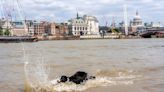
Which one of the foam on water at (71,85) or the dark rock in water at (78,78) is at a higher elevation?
the dark rock in water at (78,78)

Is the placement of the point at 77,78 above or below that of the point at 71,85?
above

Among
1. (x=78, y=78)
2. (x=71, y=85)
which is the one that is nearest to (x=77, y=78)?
(x=78, y=78)

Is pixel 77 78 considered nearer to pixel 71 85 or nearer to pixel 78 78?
pixel 78 78

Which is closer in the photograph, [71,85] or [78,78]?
[71,85]

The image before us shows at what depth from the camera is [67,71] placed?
27.8 metres

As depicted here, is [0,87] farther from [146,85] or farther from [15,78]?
[146,85]

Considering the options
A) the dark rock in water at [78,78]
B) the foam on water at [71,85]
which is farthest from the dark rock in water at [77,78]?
the foam on water at [71,85]

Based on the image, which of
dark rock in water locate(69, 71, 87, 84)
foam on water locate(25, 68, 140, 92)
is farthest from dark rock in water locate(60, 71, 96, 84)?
foam on water locate(25, 68, 140, 92)

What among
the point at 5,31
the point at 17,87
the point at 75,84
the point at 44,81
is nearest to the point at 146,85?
the point at 75,84

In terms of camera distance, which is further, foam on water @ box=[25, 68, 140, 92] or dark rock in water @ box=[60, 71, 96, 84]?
dark rock in water @ box=[60, 71, 96, 84]

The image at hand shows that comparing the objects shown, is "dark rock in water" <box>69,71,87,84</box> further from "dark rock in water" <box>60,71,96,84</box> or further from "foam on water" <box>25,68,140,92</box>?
"foam on water" <box>25,68,140,92</box>

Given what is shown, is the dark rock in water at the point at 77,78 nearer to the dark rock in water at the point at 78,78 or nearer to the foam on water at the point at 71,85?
the dark rock in water at the point at 78,78

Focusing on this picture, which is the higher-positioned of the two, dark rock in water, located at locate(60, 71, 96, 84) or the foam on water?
dark rock in water, located at locate(60, 71, 96, 84)

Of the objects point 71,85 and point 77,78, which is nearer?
point 71,85
